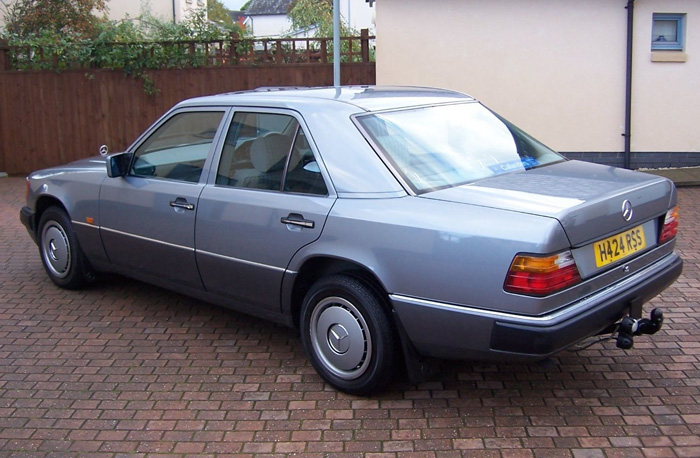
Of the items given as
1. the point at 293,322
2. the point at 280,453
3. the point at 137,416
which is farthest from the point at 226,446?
the point at 293,322

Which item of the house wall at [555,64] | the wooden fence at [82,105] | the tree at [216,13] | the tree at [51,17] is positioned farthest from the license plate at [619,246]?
the tree at [216,13]

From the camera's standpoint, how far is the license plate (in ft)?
12.5

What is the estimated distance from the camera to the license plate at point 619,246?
3795 mm

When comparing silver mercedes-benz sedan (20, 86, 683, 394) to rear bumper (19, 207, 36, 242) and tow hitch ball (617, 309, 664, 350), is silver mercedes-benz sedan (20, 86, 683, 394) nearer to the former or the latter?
tow hitch ball (617, 309, 664, 350)

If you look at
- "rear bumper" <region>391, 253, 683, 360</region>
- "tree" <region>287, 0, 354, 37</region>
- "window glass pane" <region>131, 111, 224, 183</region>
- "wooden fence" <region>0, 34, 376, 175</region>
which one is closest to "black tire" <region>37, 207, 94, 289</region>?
"window glass pane" <region>131, 111, 224, 183</region>

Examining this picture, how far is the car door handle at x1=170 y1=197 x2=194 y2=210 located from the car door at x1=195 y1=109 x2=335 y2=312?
109mm

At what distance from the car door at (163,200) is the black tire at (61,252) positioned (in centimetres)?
52

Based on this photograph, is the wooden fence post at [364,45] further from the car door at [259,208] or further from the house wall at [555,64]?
the car door at [259,208]

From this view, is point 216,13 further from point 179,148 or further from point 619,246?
point 619,246

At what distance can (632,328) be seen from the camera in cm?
386

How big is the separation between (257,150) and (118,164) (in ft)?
4.47

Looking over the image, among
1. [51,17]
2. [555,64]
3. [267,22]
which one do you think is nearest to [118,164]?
[555,64]

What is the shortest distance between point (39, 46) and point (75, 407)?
32.8 feet

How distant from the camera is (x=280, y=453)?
3707mm
